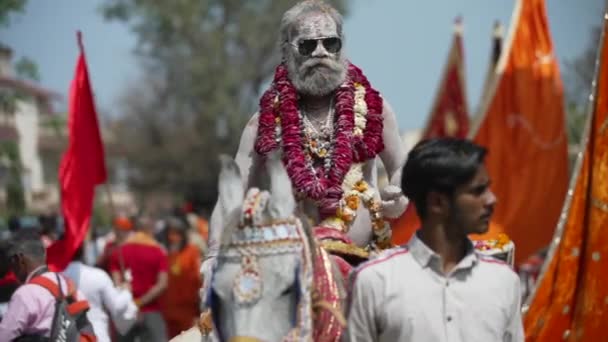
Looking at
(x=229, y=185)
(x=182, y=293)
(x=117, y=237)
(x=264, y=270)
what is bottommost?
(x=182, y=293)

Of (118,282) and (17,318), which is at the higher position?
(17,318)

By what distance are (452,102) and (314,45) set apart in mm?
14462

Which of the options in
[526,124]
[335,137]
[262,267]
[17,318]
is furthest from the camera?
[526,124]

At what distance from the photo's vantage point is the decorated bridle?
4.22m

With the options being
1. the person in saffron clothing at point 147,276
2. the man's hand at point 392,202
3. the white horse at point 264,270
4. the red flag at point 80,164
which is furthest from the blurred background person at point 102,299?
the white horse at point 264,270

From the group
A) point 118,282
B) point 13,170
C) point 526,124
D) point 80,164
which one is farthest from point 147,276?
point 13,170

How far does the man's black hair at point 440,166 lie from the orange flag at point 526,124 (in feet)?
39.6

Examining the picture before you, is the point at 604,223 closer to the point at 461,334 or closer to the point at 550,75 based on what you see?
the point at 461,334

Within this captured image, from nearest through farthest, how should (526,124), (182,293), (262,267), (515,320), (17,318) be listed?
1. (262,267)
2. (515,320)
3. (17,318)
4. (182,293)
5. (526,124)

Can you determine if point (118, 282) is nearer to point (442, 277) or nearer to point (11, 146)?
point (11, 146)

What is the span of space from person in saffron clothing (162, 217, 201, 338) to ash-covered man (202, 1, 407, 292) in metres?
9.68

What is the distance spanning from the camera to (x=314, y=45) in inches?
247

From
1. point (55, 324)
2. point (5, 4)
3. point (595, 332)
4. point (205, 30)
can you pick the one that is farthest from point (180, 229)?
point (205, 30)

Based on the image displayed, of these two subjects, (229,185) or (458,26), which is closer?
(229,185)
